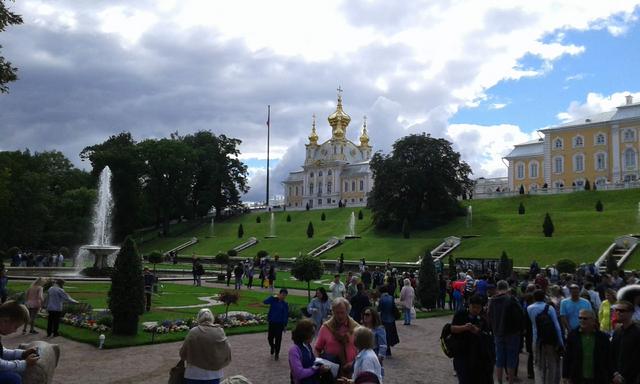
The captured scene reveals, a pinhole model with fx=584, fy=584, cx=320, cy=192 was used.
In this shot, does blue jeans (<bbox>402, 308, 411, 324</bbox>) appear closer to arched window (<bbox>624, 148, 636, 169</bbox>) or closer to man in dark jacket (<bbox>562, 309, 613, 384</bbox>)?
man in dark jacket (<bbox>562, 309, 613, 384</bbox>)

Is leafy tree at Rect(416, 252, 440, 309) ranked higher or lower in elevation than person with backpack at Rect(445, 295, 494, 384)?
lower

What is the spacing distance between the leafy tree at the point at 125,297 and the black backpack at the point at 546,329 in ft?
30.8

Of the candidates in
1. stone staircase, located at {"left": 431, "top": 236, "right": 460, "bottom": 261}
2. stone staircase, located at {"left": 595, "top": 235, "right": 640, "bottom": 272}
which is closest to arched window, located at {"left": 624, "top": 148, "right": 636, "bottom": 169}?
stone staircase, located at {"left": 431, "top": 236, "right": 460, "bottom": 261}

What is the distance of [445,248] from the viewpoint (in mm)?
42344

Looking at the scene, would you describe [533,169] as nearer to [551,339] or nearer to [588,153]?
[588,153]

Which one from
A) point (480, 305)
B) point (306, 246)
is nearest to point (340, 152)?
point (306, 246)

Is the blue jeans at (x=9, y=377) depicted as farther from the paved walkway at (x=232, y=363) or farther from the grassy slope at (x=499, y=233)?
the grassy slope at (x=499, y=233)

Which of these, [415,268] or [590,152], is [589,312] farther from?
[590,152]

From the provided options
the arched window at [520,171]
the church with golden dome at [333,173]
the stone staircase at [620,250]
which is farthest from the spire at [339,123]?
the stone staircase at [620,250]

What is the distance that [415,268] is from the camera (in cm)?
3625

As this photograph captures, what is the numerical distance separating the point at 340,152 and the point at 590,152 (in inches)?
1525

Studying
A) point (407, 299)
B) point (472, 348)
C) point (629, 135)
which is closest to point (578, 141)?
point (629, 135)

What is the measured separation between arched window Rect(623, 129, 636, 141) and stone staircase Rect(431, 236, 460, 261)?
116 feet

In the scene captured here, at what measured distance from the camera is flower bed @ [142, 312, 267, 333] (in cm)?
1453
